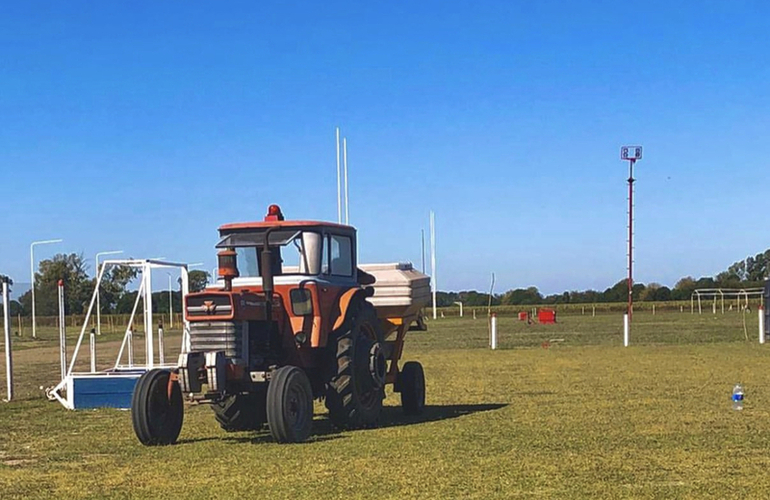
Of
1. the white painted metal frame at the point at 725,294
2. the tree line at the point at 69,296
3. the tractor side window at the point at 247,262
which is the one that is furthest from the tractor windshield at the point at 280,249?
the white painted metal frame at the point at 725,294

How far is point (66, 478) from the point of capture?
33.4 feet

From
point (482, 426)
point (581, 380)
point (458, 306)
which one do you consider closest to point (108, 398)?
point (482, 426)

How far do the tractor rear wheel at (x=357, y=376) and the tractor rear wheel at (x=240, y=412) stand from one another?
1029mm

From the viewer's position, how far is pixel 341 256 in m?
14.3

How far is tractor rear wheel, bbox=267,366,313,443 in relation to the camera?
38.9 feet

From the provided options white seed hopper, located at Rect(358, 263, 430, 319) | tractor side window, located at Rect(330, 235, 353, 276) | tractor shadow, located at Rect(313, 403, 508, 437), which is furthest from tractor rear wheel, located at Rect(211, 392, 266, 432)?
white seed hopper, located at Rect(358, 263, 430, 319)

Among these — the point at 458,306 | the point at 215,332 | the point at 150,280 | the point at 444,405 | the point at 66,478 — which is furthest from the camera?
the point at 458,306

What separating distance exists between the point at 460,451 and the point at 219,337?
10.1ft

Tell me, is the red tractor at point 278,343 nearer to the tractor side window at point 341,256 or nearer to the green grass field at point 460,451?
the tractor side window at point 341,256

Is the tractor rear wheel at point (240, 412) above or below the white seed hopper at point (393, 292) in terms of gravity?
below

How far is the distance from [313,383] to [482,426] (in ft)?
7.07

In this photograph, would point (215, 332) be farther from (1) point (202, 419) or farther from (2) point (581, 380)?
(2) point (581, 380)

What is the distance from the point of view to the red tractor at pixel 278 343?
1212 cm

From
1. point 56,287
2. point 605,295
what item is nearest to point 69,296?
point 56,287
